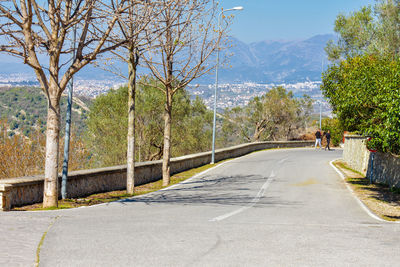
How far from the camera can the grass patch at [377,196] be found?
13.1 metres

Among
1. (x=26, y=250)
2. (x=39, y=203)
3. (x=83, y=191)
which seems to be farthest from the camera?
(x=83, y=191)

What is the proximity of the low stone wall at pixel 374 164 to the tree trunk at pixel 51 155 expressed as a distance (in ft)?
42.7

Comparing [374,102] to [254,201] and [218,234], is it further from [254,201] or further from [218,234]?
[218,234]

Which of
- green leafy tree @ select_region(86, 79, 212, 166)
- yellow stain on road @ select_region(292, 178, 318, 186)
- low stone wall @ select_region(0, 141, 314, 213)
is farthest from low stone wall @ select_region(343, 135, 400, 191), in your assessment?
green leafy tree @ select_region(86, 79, 212, 166)

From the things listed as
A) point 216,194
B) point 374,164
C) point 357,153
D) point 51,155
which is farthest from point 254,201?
point 357,153

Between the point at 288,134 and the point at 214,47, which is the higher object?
the point at 214,47

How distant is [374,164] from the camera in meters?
21.2

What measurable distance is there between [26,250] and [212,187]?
1167 cm

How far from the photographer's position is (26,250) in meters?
5.64

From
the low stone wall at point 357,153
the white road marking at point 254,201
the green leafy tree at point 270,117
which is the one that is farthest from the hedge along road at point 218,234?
the green leafy tree at point 270,117

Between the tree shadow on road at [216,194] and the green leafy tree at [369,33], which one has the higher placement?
the green leafy tree at [369,33]

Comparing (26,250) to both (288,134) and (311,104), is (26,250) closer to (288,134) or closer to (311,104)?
(288,134)

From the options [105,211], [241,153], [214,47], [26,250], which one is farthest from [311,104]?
[26,250]

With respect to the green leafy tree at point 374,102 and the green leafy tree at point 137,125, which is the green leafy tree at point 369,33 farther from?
the green leafy tree at point 137,125
